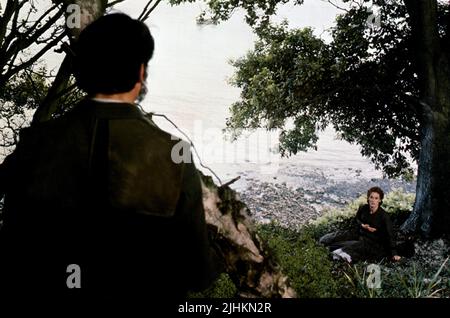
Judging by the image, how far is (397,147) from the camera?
38.7ft

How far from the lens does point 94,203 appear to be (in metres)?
1.54

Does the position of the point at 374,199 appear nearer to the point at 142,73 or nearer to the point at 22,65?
the point at 22,65

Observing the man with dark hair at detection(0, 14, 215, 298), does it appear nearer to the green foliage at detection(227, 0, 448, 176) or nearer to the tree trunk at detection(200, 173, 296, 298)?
the tree trunk at detection(200, 173, 296, 298)

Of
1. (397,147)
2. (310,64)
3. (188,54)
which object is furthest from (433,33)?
(188,54)

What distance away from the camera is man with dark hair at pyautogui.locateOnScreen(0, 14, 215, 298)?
1545 millimetres

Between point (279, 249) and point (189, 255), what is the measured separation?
563 cm

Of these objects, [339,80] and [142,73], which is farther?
[339,80]

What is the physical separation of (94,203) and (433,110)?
367 inches

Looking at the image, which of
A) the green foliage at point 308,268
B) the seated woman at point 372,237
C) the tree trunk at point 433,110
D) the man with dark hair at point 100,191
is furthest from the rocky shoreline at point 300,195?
the man with dark hair at point 100,191

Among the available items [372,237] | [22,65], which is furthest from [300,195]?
[22,65]

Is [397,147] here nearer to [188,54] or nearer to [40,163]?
[40,163]

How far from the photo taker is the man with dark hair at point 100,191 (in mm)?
1545

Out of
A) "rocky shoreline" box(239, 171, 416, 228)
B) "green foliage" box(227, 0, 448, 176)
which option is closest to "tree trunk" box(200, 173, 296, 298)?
"green foliage" box(227, 0, 448, 176)

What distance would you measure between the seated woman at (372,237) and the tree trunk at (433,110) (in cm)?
227
